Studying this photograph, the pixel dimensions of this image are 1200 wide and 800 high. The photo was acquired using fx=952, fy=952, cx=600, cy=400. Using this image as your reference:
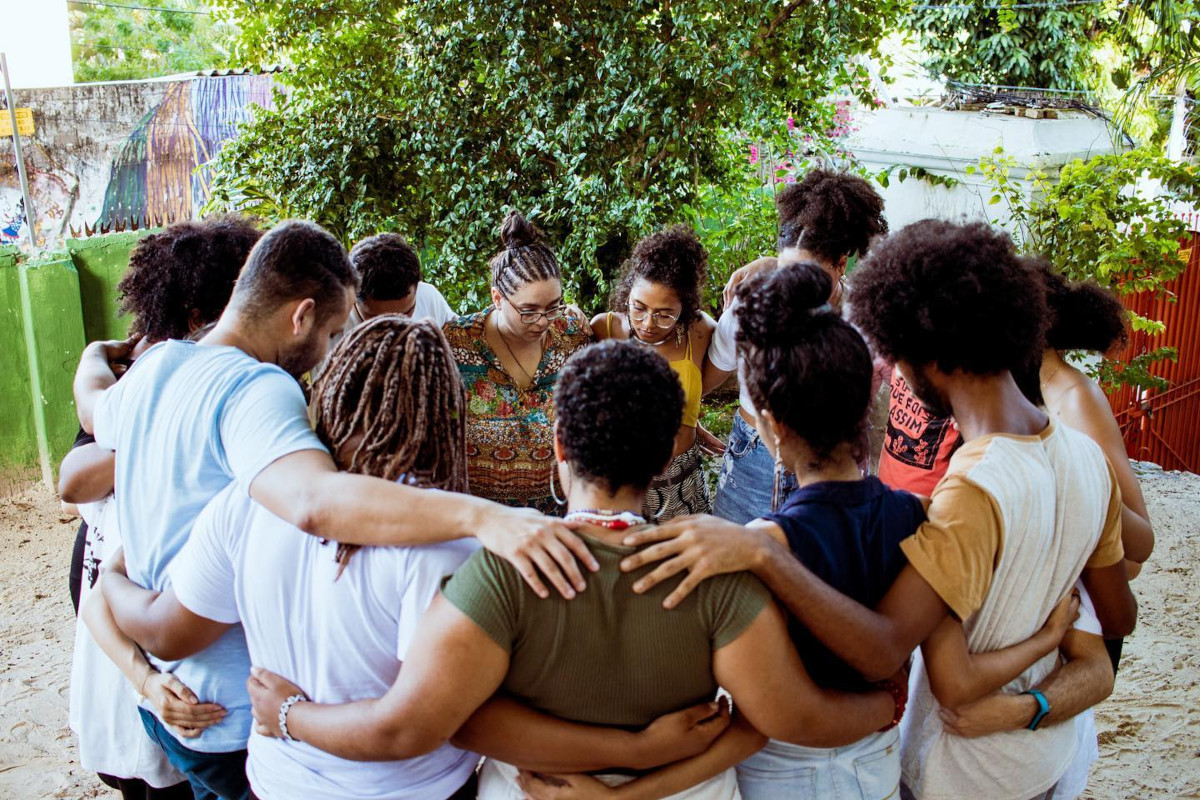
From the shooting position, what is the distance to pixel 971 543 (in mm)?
1733

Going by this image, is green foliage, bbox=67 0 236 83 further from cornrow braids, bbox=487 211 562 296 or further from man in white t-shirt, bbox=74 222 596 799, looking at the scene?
man in white t-shirt, bbox=74 222 596 799

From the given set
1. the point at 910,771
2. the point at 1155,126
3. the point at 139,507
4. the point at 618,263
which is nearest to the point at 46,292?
the point at 618,263

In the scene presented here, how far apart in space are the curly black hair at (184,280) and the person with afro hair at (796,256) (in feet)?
5.36

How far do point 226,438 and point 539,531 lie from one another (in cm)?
83

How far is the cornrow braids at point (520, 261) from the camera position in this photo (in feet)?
10.4

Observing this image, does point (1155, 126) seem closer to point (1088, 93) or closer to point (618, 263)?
point (1088, 93)

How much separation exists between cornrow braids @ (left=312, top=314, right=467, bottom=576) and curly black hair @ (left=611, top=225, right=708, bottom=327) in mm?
1539

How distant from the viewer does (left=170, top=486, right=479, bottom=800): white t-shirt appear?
5.41 ft

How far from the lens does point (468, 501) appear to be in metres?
1.66

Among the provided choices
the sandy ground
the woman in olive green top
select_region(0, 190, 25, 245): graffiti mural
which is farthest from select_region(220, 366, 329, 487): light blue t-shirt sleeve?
select_region(0, 190, 25, 245): graffiti mural

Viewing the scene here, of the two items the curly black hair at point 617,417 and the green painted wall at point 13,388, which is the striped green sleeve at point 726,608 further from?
the green painted wall at point 13,388

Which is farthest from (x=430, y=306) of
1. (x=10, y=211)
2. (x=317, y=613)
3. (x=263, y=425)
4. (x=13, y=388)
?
(x=10, y=211)

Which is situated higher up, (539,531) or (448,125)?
(448,125)

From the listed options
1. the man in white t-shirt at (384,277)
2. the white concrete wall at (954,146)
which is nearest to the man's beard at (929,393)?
the man in white t-shirt at (384,277)
